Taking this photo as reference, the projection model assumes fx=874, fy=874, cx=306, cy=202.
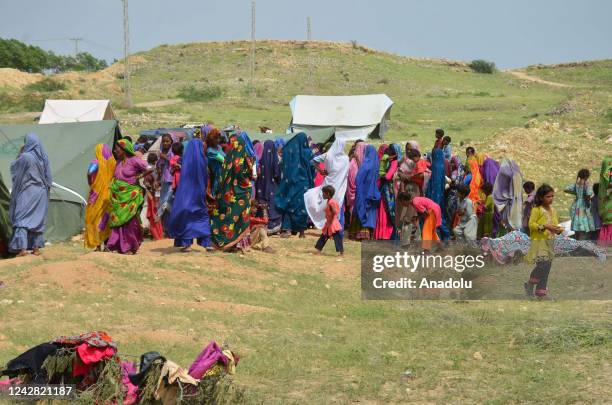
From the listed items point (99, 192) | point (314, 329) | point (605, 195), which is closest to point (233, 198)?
point (99, 192)

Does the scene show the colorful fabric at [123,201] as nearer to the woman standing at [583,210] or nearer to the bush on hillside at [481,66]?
the woman standing at [583,210]

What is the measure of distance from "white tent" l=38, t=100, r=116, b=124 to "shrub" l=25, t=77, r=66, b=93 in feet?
60.2

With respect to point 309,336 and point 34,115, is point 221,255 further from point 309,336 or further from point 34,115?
point 34,115

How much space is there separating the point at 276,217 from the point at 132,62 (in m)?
49.2

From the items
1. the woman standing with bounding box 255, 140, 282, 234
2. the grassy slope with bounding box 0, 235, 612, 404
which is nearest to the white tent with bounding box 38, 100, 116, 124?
the woman standing with bounding box 255, 140, 282, 234

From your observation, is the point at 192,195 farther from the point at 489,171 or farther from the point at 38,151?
the point at 489,171

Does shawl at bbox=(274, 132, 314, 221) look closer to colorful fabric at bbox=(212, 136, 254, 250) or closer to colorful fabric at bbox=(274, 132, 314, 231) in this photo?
colorful fabric at bbox=(274, 132, 314, 231)

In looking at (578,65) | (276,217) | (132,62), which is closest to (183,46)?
(132,62)

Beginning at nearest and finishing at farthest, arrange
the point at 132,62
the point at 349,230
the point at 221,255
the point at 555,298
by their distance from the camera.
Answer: the point at 555,298 < the point at 221,255 < the point at 349,230 < the point at 132,62

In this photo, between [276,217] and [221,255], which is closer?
[221,255]

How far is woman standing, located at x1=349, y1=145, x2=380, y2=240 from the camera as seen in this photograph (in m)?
12.2

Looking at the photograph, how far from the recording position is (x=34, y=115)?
98.9ft

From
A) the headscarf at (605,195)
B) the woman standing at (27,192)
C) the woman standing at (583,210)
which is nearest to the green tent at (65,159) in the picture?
the woman standing at (27,192)

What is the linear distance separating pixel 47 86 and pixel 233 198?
113 ft
